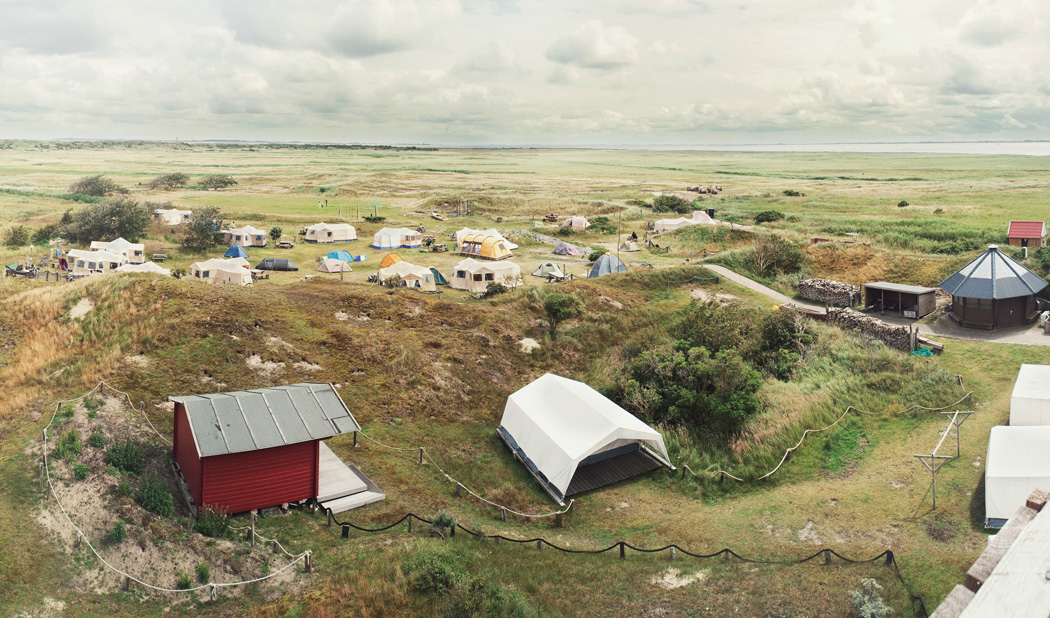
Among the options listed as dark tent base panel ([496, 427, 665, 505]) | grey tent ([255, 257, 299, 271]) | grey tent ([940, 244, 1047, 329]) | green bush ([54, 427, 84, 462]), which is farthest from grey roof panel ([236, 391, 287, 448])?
grey tent ([255, 257, 299, 271])

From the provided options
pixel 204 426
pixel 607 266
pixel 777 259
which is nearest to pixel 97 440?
pixel 204 426

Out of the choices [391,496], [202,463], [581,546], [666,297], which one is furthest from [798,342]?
[202,463]

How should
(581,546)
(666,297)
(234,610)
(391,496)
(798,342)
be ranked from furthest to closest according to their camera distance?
1. (666,297)
2. (798,342)
3. (391,496)
4. (581,546)
5. (234,610)

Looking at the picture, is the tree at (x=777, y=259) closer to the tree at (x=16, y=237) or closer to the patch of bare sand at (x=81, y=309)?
the patch of bare sand at (x=81, y=309)

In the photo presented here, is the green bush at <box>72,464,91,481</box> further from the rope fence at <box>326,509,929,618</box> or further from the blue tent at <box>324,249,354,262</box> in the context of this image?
the blue tent at <box>324,249,354,262</box>

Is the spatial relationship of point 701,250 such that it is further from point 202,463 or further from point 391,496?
point 202,463

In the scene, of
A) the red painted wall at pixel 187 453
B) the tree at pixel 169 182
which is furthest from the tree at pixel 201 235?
the tree at pixel 169 182

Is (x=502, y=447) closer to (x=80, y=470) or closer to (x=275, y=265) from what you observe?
(x=80, y=470)
